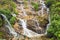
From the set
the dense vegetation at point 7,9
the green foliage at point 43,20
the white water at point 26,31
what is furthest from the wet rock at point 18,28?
the green foliage at point 43,20

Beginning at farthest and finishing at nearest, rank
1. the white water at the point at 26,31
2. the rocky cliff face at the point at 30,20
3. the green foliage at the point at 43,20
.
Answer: the green foliage at the point at 43,20, the white water at the point at 26,31, the rocky cliff face at the point at 30,20

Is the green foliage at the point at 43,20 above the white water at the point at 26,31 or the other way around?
above

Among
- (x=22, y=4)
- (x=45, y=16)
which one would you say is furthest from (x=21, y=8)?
(x=45, y=16)

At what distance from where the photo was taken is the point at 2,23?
21547 millimetres

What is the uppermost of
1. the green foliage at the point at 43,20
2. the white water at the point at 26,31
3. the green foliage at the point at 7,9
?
the green foliage at the point at 7,9

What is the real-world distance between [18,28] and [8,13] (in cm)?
213

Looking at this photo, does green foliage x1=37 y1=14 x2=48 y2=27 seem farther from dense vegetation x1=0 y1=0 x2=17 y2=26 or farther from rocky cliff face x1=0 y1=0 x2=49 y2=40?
dense vegetation x1=0 y1=0 x2=17 y2=26

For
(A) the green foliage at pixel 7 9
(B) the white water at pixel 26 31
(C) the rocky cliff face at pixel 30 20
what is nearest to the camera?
(C) the rocky cliff face at pixel 30 20

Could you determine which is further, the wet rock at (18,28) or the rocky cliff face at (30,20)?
the wet rock at (18,28)

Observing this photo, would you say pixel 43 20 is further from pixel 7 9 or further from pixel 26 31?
pixel 7 9

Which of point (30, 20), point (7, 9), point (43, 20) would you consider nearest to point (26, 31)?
point (30, 20)

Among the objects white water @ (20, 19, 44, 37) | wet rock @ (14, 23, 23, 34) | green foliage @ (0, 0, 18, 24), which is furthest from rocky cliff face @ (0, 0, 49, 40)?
green foliage @ (0, 0, 18, 24)

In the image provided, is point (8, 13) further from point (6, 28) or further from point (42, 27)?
point (42, 27)

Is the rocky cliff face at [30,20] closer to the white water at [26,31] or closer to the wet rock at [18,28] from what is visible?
the wet rock at [18,28]
